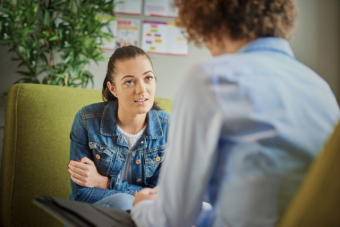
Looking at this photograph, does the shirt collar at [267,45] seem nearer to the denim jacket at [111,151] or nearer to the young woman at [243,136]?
the young woman at [243,136]

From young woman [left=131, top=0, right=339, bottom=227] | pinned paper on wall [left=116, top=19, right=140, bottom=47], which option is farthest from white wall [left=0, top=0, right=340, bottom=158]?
young woman [left=131, top=0, right=339, bottom=227]

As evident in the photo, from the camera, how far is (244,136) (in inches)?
27.0

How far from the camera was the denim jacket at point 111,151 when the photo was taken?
1.57 metres

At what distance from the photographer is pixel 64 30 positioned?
2.89 meters

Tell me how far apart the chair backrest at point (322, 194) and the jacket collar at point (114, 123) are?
3.42ft

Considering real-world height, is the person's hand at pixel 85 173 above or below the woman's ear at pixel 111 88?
below

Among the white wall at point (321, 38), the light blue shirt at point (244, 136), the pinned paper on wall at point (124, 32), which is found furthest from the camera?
the pinned paper on wall at point (124, 32)

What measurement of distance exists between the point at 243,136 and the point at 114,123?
39.3 inches

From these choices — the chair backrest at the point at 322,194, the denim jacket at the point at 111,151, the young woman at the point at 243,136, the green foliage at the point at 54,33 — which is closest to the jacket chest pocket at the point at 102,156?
the denim jacket at the point at 111,151

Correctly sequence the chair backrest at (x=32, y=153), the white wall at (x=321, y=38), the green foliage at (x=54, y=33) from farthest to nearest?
the white wall at (x=321, y=38) < the green foliage at (x=54, y=33) < the chair backrest at (x=32, y=153)

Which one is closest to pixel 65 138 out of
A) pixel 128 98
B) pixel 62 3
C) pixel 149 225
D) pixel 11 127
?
pixel 11 127

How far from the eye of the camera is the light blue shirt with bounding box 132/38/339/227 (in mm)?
676

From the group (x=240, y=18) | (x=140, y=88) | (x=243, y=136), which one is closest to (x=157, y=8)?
(x=140, y=88)

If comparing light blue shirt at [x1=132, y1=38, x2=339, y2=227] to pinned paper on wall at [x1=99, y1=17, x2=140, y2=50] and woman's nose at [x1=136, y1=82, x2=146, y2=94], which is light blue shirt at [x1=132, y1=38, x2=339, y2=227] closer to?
woman's nose at [x1=136, y1=82, x2=146, y2=94]
